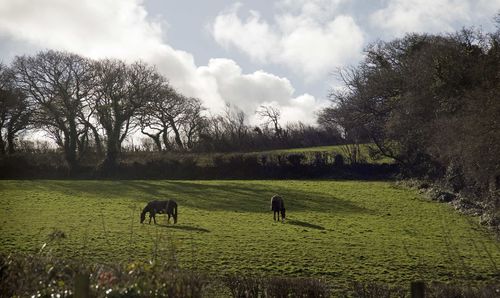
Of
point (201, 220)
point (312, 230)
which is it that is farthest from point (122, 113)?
point (312, 230)

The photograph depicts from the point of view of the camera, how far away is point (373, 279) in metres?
18.6

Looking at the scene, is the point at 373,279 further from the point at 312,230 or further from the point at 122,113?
the point at 122,113

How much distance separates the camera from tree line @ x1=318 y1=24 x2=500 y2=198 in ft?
112

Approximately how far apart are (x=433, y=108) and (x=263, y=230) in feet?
85.4

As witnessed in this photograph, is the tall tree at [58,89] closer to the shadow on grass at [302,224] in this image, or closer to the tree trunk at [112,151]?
the tree trunk at [112,151]

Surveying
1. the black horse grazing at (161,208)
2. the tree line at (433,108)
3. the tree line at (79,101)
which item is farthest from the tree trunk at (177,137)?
the black horse grazing at (161,208)

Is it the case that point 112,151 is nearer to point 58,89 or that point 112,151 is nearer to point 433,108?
point 58,89

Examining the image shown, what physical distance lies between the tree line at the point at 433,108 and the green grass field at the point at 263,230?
388cm

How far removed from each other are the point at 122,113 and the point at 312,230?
138 ft

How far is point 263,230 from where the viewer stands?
92.6ft

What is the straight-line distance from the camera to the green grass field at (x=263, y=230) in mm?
19984

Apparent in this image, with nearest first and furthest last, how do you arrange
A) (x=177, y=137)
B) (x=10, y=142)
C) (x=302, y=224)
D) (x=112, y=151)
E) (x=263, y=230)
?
(x=263, y=230), (x=302, y=224), (x=112, y=151), (x=10, y=142), (x=177, y=137)

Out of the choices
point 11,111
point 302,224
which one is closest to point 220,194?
point 302,224

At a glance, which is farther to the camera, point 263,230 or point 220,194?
point 220,194
